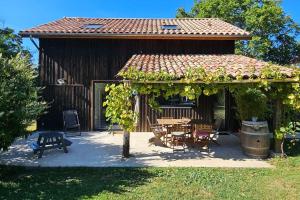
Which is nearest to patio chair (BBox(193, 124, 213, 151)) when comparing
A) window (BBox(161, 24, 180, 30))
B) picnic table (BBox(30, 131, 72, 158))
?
picnic table (BBox(30, 131, 72, 158))

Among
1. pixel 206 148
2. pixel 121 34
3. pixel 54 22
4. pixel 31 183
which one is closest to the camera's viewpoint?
pixel 31 183

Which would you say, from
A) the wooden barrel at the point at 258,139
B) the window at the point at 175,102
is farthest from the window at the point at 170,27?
the wooden barrel at the point at 258,139

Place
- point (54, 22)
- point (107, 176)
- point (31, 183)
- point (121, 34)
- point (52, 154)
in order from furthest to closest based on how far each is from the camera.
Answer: point (54, 22) → point (121, 34) → point (52, 154) → point (107, 176) → point (31, 183)

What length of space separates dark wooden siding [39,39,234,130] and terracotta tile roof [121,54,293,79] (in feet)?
6.94

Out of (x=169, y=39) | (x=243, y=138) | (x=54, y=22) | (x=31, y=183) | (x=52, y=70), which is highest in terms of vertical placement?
(x=54, y=22)

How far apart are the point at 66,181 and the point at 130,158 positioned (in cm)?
260

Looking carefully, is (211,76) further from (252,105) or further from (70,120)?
(70,120)

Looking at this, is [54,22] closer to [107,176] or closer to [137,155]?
[137,155]

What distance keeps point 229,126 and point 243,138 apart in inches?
184

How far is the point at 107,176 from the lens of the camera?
780 centimetres

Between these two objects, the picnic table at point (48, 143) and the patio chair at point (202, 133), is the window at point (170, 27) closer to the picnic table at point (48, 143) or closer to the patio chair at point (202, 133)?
the patio chair at point (202, 133)

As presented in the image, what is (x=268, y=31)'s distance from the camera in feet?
85.3

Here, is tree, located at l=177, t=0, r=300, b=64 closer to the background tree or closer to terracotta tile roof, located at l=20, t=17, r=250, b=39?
Result: terracotta tile roof, located at l=20, t=17, r=250, b=39

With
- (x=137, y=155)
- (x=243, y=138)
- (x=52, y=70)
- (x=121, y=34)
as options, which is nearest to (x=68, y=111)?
(x=52, y=70)
